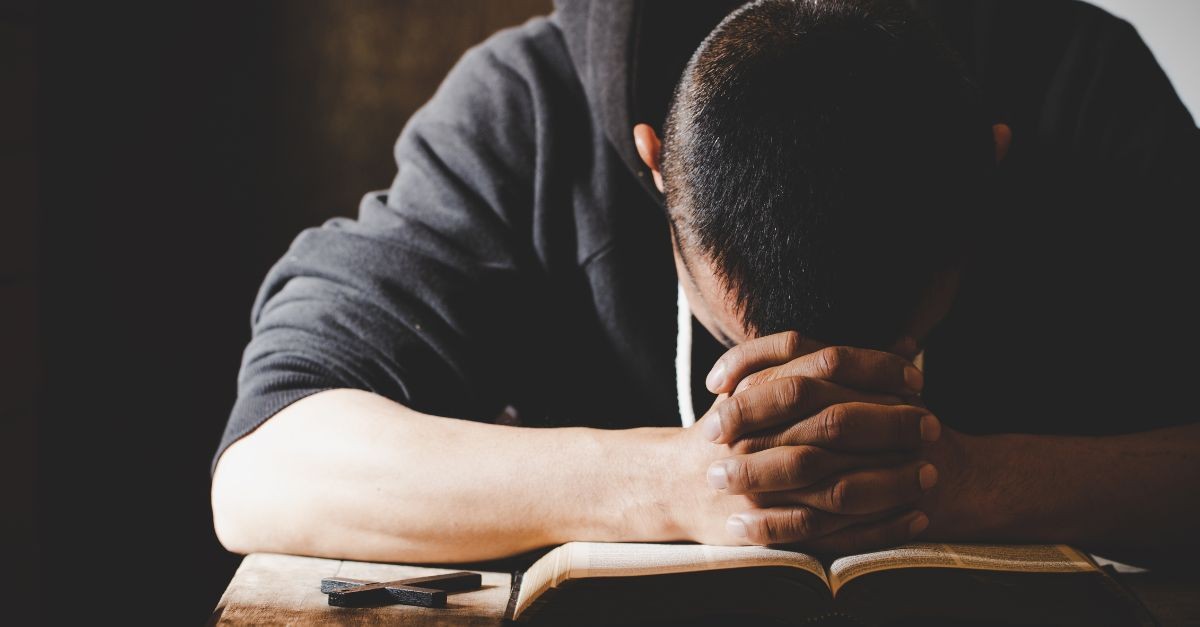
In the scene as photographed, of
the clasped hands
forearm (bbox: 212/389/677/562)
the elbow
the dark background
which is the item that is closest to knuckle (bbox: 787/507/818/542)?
the clasped hands

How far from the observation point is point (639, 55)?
0.97 metres

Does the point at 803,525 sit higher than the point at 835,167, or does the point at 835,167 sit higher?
the point at 835,167

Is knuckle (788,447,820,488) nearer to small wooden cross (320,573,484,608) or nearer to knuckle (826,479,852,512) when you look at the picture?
knuckle (826,479,852,512)

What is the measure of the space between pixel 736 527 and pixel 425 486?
0.27 metres

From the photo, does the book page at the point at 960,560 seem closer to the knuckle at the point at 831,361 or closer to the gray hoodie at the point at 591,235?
the knuckle at the point at 831,361

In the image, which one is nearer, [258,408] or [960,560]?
[960,560]

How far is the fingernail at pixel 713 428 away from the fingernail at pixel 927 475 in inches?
6.2

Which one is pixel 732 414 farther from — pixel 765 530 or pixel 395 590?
pixel 395 590

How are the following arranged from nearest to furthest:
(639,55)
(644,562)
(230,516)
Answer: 1. (644,562)
2. (230,516)
3. (639,55)

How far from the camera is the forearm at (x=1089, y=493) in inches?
28.6

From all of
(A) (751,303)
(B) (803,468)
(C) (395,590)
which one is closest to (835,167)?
(A) (751,303)

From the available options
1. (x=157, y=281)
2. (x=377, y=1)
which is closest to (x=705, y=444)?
(x=157, y=281)

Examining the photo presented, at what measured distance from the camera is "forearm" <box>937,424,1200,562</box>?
0.73 metres

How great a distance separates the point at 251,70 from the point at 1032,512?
1447mm
